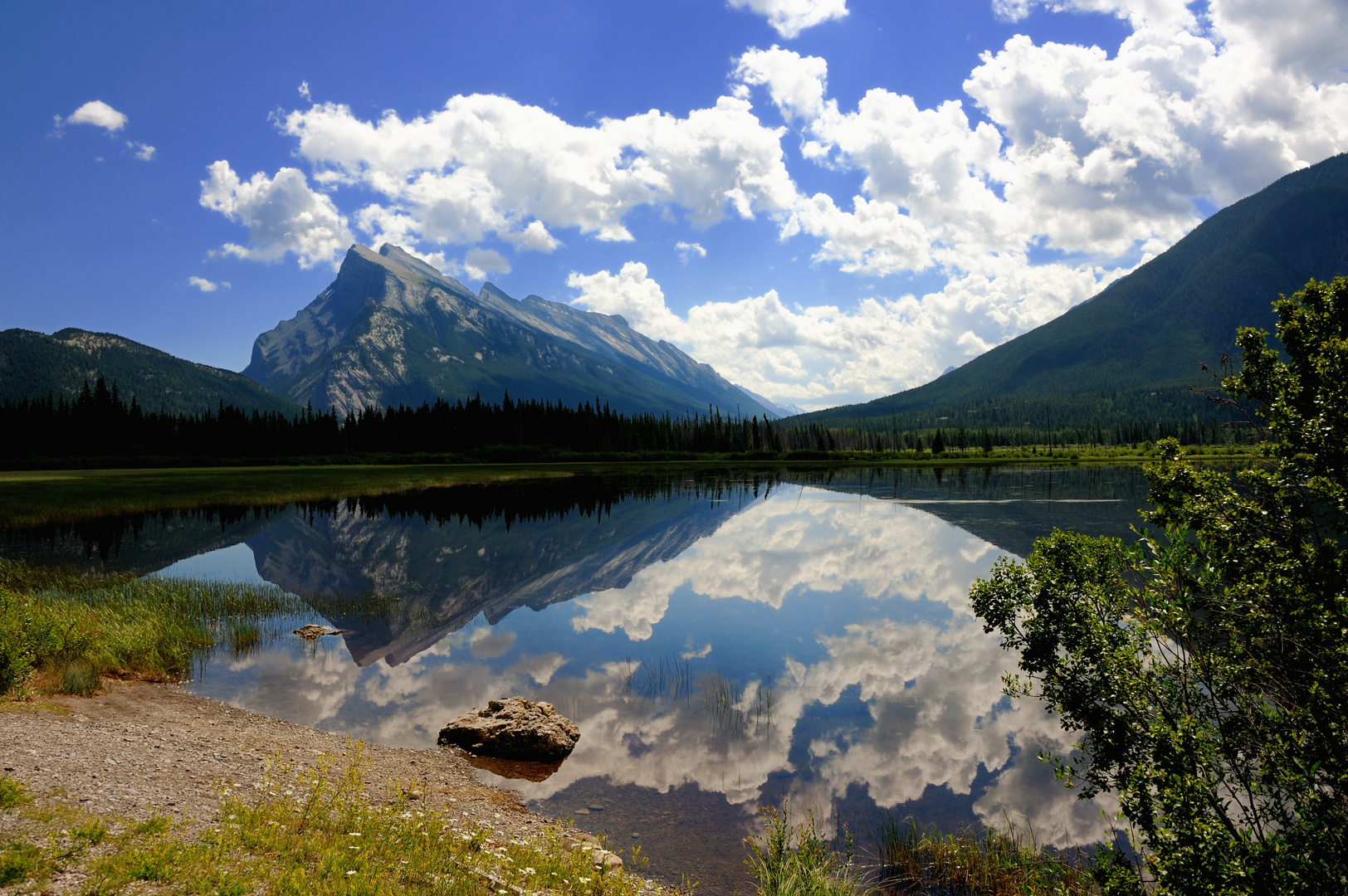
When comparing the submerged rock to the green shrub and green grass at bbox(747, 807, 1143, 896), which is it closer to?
green grass at bbox(747, 807, 1143, 896)

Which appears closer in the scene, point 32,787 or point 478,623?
point 32,787

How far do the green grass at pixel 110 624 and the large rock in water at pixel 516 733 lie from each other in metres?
10.3

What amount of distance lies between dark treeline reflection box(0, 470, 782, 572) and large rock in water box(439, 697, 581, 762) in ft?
103

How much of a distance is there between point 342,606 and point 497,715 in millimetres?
18684

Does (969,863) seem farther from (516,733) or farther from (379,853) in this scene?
(516,733)

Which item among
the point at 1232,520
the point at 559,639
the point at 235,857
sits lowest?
the point at 559,639

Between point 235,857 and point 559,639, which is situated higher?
point 235,857

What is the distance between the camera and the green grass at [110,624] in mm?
17094

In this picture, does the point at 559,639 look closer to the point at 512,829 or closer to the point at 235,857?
the point at 512,829

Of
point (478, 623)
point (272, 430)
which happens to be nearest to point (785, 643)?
point (478, 623)

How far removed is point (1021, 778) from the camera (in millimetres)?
14336

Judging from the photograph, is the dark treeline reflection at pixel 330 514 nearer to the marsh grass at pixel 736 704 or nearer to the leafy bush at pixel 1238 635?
the marsh grass at pixel 736 704

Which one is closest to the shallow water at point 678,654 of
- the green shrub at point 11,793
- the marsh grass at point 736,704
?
the marsh grass at point 736,704

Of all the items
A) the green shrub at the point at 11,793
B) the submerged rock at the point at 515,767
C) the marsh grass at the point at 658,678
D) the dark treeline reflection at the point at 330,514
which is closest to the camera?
the green shrub at the point at 11,793
